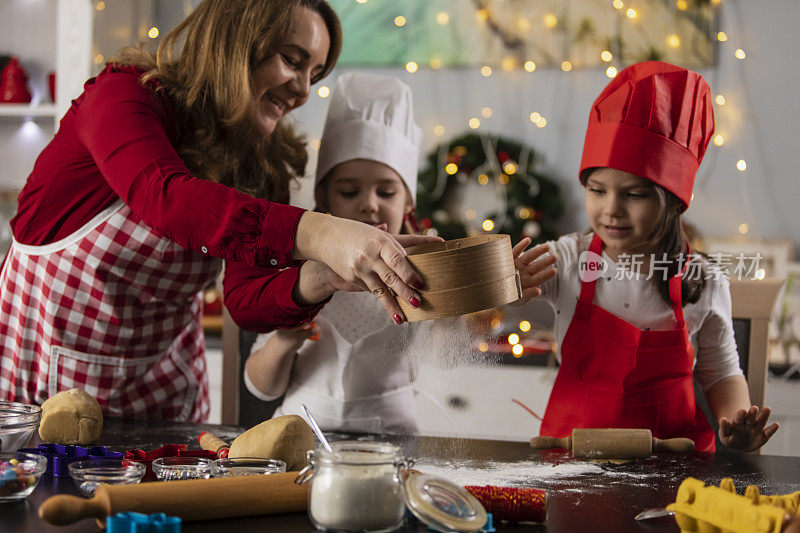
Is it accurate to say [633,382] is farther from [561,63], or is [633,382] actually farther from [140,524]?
[561,63]

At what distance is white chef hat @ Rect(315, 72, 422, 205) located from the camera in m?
1.55

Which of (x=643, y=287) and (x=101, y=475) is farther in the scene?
(x=643, y=287)

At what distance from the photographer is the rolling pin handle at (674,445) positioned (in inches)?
48.0

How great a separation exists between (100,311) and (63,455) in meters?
0.44

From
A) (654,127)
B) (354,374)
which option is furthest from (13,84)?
(654,127)

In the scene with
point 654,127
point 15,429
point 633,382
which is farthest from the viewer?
point 633,382

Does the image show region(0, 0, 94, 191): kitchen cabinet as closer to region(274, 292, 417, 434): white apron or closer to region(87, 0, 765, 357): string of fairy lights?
region(87, 0, 765, 357): string of fairy lights

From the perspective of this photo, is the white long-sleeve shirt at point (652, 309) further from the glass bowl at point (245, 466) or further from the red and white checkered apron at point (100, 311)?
the glass bowl at point (245, 466)

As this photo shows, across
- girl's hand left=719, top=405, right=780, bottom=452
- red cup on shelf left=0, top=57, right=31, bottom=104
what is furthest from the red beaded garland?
red cup on shelf left=0, top=57, right=31, bottom=104

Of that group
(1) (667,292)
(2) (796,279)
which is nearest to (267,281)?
(1) (667,292)

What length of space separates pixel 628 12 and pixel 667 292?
65.2 inches

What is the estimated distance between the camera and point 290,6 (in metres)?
1.29

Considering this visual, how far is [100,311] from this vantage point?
4.40 ft

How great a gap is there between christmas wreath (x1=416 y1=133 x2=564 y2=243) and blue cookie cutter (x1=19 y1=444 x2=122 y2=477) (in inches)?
79.4
